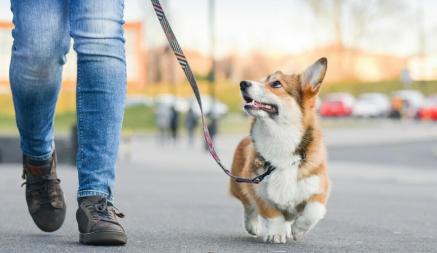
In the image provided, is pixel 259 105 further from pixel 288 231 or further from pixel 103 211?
pixel 103 211

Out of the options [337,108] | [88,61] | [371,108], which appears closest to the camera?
[88,61]

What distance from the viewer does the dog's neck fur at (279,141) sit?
17.7 feet

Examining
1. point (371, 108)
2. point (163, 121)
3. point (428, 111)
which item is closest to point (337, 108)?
point (371, 108)

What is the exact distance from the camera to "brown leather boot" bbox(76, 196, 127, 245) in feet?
14.8

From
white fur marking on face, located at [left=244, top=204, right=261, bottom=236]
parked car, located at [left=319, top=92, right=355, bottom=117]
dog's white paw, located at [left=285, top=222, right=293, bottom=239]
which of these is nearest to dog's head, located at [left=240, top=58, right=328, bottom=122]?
dog's white paw, located at [left=285, top=222, right=293, bottom=239]

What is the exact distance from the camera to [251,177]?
5449 millimetres

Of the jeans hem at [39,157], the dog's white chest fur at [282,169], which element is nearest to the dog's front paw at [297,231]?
the dog's white chest fur at [282,169]

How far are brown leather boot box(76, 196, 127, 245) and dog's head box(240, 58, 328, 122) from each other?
105cm

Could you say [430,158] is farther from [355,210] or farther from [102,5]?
[102,5]

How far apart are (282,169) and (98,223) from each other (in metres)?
1.11

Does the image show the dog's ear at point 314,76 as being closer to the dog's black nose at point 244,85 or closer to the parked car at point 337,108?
the dog's black nose at point 244,85

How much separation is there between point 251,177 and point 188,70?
26.5 inches

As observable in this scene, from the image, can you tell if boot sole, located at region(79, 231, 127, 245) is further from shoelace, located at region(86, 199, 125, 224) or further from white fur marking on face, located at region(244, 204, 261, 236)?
white fur marking on face, located at region(244, 204, 261, 236)

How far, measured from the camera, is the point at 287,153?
5398 mm
